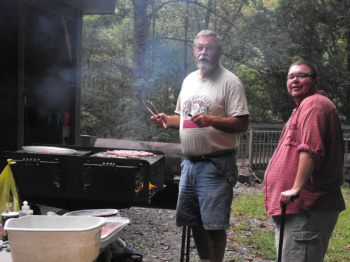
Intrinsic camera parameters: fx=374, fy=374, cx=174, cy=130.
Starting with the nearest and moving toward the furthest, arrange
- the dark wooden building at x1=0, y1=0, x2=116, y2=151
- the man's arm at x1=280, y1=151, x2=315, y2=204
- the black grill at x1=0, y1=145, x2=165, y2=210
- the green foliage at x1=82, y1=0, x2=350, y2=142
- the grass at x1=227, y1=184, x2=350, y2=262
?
1. the man's arm at x1=280, y1=151, x2=315, y2=204
2. the black grill at x1=0, y1=145, x2=165, y2=210
3. the grass at x1=227, y1=184, x2=350, y2=262
4. the dark wooden building at x1=0, y1=0, x2=116, y2=151
5. the green foliage at x1=82, y1=0, x2=350, y2=142

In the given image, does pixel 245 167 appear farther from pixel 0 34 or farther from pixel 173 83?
pixel 0 34

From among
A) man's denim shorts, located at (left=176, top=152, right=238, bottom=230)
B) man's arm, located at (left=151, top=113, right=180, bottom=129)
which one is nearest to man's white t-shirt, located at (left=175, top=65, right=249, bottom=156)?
man's denim shorts, located at (left=176, top=152, right=238, bottom=230)

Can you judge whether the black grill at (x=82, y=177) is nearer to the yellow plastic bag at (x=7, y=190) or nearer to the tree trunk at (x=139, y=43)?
the yellow plastic bag at (x=7, y=190)

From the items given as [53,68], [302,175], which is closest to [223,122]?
[302,175]

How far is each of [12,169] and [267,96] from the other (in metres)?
12.7

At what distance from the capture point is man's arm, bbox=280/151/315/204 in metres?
1.99

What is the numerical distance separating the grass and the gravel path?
63 mm

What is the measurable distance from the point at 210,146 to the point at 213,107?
0.96 feet

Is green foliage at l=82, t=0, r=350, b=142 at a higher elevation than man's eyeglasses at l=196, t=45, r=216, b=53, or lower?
higher

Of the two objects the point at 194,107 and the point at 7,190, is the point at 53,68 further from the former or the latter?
the point at 194,107

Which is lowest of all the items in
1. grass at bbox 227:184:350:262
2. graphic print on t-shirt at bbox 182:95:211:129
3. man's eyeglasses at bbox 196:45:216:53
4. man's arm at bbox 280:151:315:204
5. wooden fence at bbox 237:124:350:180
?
grass at bbox 227:184:350:262

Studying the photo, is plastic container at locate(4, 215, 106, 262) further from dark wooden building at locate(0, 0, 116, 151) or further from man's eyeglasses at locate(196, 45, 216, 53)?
dark wooden building at locate(0, 0, 116, 151)

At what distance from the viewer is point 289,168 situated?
214 centimetres

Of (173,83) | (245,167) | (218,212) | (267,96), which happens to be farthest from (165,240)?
(267,96)
